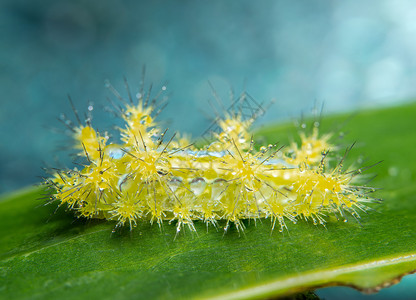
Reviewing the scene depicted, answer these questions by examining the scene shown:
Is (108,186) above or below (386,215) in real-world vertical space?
above

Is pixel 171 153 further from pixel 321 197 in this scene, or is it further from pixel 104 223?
pixel 321 197

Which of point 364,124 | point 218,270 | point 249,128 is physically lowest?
point 218,270

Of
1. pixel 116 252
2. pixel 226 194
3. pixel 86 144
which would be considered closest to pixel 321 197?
pixel 226 194

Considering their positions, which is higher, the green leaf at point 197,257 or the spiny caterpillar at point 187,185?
the spiny caterpillar at point 187,185

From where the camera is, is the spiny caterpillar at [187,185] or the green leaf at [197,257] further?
the spiny caterpillar at [187,185]

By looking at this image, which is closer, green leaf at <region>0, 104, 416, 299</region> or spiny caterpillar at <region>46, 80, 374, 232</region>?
green leaf at <region>0, 104, 416, 299</region>

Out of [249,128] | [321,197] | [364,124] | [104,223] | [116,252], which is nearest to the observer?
[116,252]
